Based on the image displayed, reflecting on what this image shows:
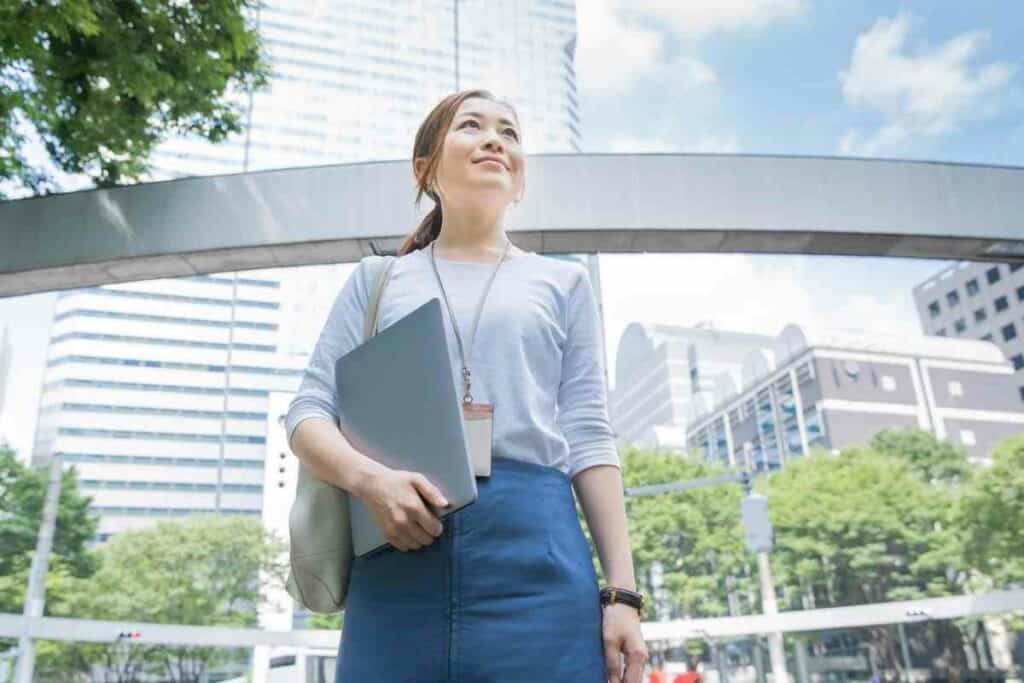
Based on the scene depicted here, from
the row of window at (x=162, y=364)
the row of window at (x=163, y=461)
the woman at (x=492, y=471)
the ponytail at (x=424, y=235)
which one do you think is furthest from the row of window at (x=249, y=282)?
the woman at (x=492, y=471)

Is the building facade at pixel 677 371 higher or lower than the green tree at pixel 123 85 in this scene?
higher

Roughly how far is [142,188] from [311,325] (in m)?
4.40

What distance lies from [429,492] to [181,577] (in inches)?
647

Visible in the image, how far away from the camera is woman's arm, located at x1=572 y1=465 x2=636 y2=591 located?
28.4 inches

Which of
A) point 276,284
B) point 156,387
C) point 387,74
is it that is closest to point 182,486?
point 156,387

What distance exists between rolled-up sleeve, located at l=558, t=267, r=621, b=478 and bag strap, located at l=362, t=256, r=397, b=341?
215 millimetres

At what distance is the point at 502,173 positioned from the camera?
0.89 m

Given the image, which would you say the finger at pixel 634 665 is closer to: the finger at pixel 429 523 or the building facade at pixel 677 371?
the finger at pixel 429 523

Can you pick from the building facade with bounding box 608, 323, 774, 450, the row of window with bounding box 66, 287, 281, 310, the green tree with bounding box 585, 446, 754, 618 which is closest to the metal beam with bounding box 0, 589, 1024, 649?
the green tree with bounding box 585, 446, 754, 618

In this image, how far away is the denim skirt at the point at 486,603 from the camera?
1.99 ft

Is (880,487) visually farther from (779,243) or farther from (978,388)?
(978,388)

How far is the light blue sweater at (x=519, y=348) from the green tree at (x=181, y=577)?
14799 mm

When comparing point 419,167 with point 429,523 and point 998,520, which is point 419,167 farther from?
point 998,520

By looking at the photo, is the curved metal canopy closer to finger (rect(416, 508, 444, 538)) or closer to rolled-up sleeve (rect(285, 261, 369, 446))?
rolled-up sleeve (rect(285, 261, 369, 446))
